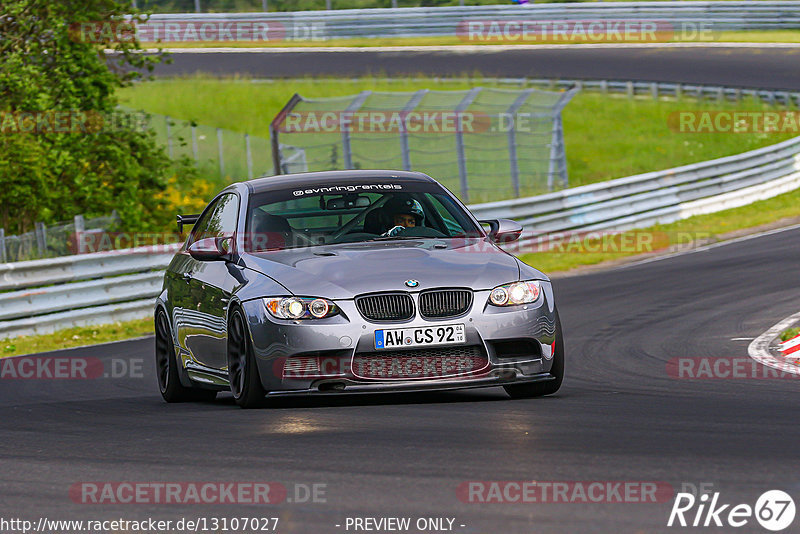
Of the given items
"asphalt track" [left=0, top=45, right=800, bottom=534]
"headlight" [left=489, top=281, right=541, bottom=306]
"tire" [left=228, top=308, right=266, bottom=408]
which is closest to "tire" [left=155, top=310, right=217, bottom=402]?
"asphalt track" [left=0, top=45, right=800, bottom=534]

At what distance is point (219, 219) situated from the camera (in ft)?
32.2

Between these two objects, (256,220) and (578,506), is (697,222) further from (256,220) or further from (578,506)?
(578,506)

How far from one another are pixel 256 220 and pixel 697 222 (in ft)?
53.1

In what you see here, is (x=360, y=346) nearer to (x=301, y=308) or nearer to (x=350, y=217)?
(x=301, y=308)

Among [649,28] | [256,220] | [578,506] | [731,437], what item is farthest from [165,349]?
[649,28]

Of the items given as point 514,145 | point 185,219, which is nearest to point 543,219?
point 514,145

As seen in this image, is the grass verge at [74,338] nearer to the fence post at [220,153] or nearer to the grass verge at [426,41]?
the fence post at [220,153]

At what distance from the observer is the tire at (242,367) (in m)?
8.05

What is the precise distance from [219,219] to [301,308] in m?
2.18

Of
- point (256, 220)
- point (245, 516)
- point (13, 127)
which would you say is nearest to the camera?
point (245, 516)

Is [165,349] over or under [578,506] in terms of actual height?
under

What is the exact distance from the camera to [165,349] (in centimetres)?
1017

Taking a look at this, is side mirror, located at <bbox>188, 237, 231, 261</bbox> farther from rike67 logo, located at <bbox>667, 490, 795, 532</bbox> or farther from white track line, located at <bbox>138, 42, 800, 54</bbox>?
white track line, located at <bbox>138, 42, 800, 54</bbox>

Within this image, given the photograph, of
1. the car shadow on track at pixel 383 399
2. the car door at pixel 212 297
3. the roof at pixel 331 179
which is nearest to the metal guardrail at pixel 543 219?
the car door at pixel 212 297
